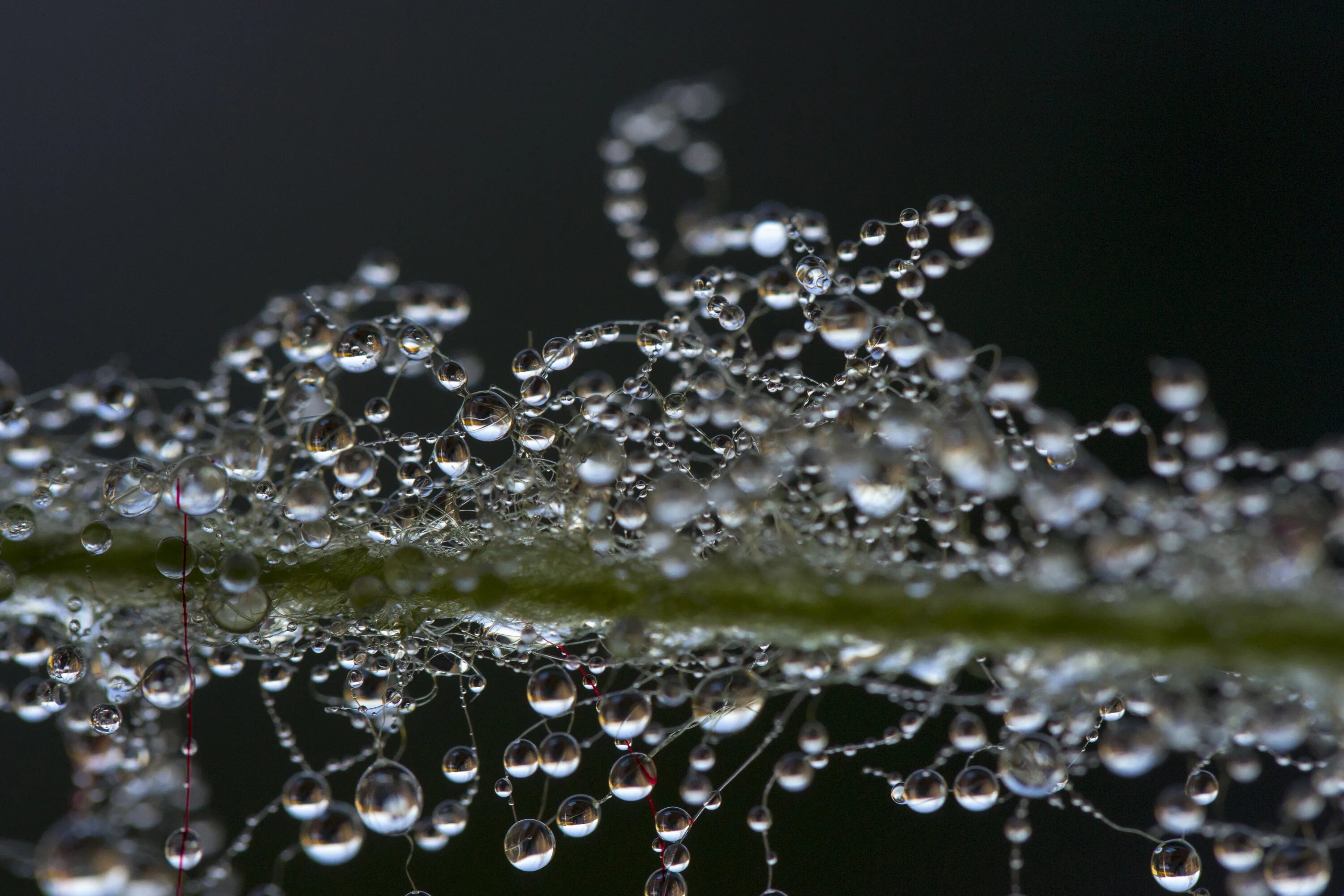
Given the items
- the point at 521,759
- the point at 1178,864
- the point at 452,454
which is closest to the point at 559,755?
the point at 521,759

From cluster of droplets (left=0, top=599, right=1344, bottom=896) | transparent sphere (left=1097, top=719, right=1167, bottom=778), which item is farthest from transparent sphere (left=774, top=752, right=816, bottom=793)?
transparent sphere (left=1097, top=719, right=1167, bottom=778)

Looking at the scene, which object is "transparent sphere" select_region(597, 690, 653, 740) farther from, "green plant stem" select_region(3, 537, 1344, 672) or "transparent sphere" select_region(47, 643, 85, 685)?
"transparent sphere" select_region(47, 643, 85, 685)

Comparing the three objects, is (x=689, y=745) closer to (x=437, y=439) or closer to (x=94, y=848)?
(x=437, y=439)

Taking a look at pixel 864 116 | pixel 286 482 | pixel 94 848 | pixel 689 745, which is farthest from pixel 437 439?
pixel 864 116

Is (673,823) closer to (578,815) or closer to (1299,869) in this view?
(578,815)

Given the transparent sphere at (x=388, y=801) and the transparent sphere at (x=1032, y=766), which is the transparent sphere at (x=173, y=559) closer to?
the transparent sphere at (x=388, y=801)
